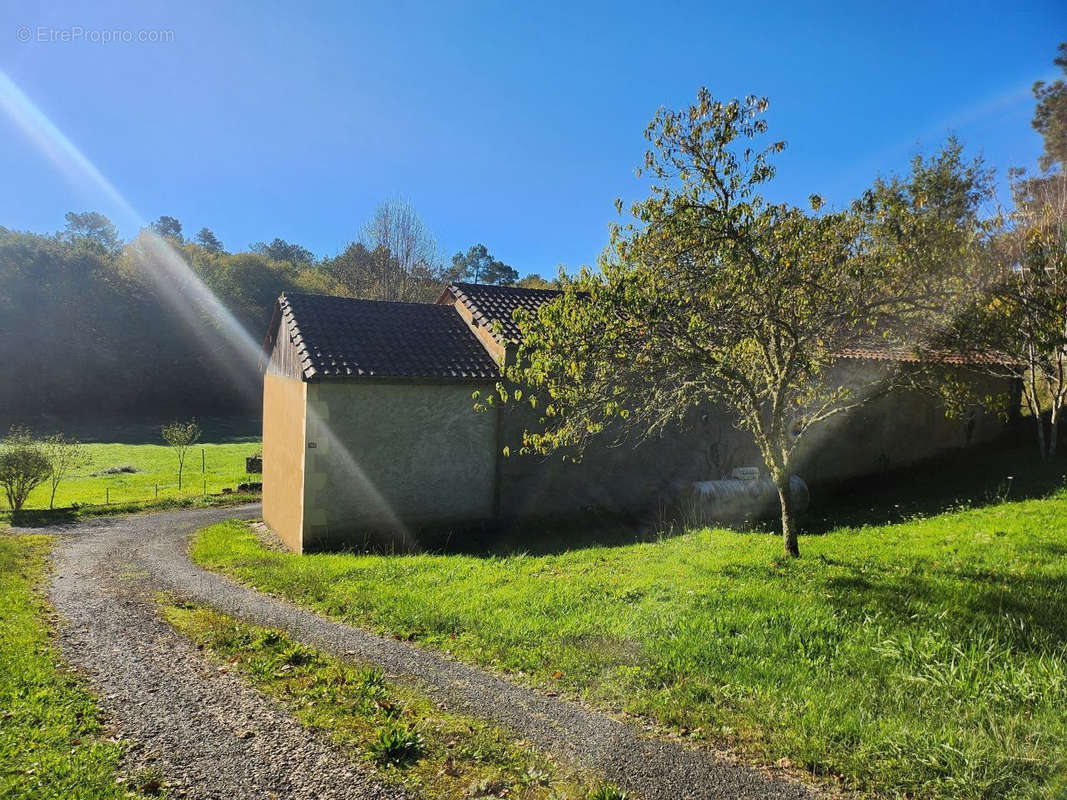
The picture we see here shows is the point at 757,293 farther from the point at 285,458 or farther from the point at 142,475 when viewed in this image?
the point at 142,475

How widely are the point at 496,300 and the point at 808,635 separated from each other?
12.7 meters

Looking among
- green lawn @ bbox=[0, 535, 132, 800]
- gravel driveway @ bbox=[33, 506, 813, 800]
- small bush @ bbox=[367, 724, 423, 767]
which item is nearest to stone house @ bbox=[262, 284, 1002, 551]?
gravel driveway @ bbox=[33, 506, 813, 800]

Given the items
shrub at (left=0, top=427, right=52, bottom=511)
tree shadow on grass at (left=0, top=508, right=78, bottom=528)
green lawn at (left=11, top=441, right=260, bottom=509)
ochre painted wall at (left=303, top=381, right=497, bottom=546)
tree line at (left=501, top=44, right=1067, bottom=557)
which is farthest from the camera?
green lawn at (left=11, top=441, right=260, bottom=509)

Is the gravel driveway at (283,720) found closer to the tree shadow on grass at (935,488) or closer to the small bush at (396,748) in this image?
the small bush at (396,748)

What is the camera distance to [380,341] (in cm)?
1430

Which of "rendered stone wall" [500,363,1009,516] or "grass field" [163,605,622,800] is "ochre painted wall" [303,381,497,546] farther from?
"grass field" [163,605,622,800]

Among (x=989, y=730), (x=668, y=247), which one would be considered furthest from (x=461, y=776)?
(x=668, y=247)

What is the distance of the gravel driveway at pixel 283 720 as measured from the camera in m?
3.93

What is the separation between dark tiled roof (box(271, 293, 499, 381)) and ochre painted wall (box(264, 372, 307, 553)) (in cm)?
94

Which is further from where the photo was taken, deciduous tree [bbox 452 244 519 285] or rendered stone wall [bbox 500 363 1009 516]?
deciduous tree [bbox 452 244 519 285]

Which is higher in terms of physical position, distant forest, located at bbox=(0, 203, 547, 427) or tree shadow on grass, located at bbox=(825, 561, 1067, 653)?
distant forest, located at bbox=(0, 203, 547, 427)

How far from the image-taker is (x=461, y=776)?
4.01m

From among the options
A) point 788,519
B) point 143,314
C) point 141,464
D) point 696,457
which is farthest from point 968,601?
point 143,314

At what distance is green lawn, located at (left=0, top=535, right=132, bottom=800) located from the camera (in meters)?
3.86
